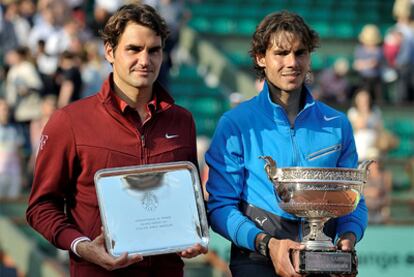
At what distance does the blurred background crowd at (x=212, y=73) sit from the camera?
12945mm

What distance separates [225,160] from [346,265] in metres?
0.72

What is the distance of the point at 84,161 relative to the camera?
17.6 feet

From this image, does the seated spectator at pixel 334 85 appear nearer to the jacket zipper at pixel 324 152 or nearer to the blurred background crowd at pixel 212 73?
the blurred background crowd at pixel 212 73

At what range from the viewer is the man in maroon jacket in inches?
211

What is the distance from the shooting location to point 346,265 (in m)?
5.12

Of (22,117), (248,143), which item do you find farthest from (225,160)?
(22,117)

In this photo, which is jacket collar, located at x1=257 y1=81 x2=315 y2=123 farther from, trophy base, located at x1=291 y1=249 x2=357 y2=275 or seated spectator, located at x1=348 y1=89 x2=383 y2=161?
seated spectator, located at x1=348 y1=89 x2=383 y2=161

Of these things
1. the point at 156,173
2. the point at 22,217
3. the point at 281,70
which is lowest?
the point at 22,217

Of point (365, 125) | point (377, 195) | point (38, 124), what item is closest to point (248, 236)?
point (377, 195)

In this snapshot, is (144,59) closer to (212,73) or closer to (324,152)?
(324,152)

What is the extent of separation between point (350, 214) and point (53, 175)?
1.27m

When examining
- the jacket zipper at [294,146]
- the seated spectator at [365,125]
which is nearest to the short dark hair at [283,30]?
the jacket zipper at [294,146]

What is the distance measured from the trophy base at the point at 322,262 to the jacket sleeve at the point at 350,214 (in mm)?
326

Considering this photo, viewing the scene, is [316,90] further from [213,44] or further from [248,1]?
[248,1]
